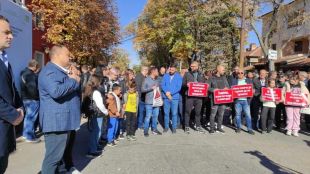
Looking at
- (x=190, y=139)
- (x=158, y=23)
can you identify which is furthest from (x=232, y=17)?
(x=190, y=139)

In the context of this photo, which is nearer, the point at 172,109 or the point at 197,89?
the point at 172,109

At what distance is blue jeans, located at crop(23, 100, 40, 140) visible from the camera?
8234 millimetres

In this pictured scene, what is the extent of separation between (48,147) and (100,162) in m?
2.13

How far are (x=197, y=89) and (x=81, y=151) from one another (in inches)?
164

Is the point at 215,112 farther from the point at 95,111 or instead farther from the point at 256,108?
the point at 95,111

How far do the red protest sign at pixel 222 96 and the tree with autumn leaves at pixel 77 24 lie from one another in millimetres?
15312

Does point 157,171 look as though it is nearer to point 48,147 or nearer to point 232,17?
point 48,147

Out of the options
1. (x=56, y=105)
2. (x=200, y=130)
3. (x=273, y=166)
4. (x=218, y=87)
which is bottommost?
(x=273, y=166)

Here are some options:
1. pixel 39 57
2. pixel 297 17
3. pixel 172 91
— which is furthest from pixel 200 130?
pixel 39 57

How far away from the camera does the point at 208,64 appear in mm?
28719

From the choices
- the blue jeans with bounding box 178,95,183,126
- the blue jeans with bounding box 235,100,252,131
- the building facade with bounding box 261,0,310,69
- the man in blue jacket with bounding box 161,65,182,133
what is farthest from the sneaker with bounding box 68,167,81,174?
the building facade with bounding box 261,0,310,69

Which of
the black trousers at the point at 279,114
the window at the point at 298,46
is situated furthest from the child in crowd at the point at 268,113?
the window at the point at 298,46

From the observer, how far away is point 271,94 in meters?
10.6

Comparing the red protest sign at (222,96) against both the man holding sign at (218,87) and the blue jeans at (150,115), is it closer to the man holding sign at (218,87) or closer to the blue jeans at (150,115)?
the man holding sign at (218,87)
